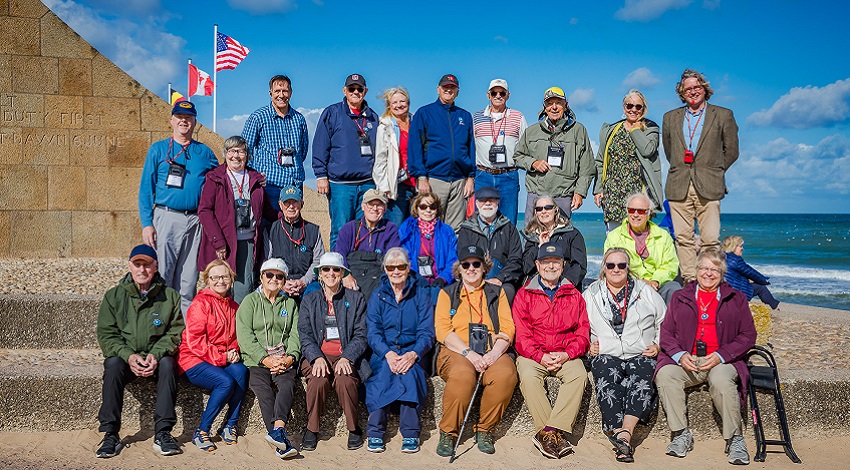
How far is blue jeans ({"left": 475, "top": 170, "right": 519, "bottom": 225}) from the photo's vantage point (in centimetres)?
654

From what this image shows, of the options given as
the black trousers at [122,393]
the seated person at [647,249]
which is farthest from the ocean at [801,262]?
the black trousers at [122,393]

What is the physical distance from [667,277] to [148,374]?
12.1ft

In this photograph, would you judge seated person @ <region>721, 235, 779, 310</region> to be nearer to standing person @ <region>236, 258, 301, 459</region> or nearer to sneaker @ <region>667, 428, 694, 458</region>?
sneaker @ <region>667, 428, 694, 458</region>

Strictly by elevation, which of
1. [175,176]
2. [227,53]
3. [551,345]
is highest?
[227,53]

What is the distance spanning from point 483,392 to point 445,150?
7.59 ft

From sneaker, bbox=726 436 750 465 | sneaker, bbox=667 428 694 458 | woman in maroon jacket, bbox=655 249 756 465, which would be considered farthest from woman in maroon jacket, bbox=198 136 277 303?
sneaker, bbox=726 436 750 465

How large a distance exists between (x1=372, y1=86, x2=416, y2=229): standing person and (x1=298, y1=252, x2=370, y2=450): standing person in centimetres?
136

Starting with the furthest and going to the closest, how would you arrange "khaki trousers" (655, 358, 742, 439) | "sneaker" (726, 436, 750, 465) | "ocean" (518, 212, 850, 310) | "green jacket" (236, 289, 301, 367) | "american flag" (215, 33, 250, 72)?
"ocean" (518, 212, 850, 310) < "american flag" (215, 33, 250, 72) < "green jacket" (236, 289, 301, 367) < "khaki trousers" (655, 358, 742, 439) < "sneaker" (726, 436, 750, 465)

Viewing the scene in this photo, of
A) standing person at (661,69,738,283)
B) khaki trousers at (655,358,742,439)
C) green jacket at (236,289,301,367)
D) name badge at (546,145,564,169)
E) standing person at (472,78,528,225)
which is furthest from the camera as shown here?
standing person at (472,78,528,225)

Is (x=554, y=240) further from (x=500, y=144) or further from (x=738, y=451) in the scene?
(x=738, y=451)

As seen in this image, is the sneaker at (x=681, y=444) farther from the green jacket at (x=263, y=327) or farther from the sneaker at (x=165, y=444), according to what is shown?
the sneaker at (x=165, y=444)

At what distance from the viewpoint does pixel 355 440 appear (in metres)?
4.79

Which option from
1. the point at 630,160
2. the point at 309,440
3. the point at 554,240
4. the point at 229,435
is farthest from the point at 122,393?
the point at 630,160

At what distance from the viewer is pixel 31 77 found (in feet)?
32.1
